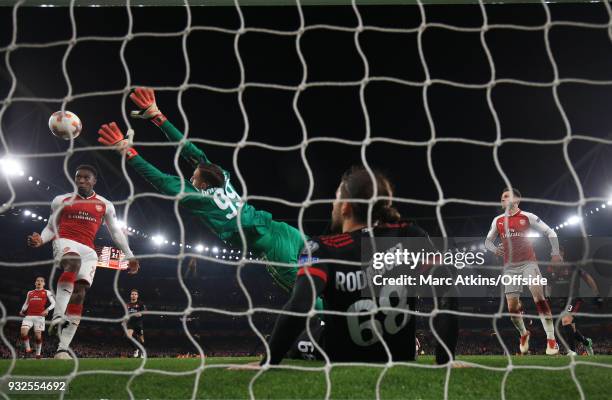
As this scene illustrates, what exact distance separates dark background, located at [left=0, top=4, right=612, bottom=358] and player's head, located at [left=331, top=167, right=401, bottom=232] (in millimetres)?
4431

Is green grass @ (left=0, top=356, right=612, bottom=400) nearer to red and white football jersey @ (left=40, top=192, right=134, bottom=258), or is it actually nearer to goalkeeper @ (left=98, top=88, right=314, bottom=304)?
goalkeeper @ (left=98, top=88, right=314, bottom=304)

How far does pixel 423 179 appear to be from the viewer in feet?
62.8

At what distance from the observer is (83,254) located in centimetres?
460

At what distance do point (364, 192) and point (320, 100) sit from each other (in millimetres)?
11890

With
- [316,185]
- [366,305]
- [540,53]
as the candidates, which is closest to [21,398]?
[366,305]

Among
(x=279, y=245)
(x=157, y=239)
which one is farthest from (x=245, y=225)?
(x=157, y=239)

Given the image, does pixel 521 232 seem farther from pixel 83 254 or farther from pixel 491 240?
pixel 83 254

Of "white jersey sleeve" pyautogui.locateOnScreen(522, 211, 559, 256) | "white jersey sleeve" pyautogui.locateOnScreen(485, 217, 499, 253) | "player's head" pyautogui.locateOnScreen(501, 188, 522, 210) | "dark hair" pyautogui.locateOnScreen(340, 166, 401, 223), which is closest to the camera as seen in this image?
"player's head" pyautogui.locateOnScreen(501, 188, 522, 210)

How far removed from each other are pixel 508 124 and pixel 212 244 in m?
16.6

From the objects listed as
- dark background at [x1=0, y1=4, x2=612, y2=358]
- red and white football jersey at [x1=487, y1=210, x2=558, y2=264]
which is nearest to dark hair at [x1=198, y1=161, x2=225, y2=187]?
dark background at [x1=0, y1=4, x2=612, y2=358]

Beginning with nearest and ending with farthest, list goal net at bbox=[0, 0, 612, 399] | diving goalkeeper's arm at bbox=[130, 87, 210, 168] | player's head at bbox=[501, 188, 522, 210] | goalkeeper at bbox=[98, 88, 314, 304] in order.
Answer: player's head at bbox=[501, 188, 522, 210] → diving goalkeeper's arm at bbox=[130, 87, 210, 168] → goal net at bbox=[0, 0, 612, 399] → goalkeeper at bbox=[98, 88, 314, 304]

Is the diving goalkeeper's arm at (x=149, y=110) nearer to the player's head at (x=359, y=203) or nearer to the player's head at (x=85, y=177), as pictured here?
the player's head at (x=85, y=177)

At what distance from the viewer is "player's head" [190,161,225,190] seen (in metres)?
4.95

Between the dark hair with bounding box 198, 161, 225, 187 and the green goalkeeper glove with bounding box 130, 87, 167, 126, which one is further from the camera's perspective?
the dark hair with bounding box 198, 161, 225, 187
